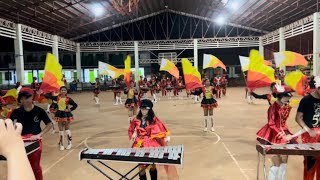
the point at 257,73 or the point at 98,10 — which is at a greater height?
the point at 98,10

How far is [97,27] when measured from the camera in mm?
31531

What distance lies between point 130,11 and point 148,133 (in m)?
17.8

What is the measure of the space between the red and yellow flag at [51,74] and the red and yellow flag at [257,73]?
14.0 feet

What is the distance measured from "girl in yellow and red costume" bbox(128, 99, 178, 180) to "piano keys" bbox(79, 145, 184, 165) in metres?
0.52

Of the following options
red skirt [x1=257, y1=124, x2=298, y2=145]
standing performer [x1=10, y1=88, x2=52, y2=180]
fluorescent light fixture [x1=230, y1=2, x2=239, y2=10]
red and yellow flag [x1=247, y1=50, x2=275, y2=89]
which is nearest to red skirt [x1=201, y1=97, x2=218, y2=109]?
red and yellow flag [x1=247, y1=50, x2=275, y2=89]

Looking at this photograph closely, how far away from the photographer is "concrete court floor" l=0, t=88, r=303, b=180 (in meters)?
5.78

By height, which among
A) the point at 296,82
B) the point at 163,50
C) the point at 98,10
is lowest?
the point at 296,82

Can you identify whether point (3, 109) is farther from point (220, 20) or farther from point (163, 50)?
point (163, 50)

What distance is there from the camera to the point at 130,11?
21172 millimetres

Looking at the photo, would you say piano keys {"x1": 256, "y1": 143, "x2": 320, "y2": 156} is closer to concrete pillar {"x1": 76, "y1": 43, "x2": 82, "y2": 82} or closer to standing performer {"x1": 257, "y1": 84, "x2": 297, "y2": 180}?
standing performer {"x1": 257, "y1": 84, "x2": 297, "y2": 180}

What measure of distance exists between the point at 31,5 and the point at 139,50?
15.5 m

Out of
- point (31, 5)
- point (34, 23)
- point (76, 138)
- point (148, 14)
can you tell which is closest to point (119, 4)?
point (31, 5)

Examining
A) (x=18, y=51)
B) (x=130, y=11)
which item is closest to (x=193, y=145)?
(x=130, y=11)

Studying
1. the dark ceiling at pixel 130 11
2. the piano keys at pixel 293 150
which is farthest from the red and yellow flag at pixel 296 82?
→ the dark ceiling at pixel 130 11
